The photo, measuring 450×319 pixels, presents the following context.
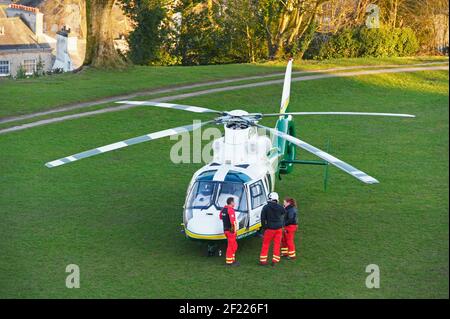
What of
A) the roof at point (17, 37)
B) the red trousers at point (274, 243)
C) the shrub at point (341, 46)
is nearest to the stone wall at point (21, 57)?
the roof at point (17, 37)

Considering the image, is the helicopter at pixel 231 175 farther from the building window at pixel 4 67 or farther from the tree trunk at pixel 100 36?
the building window at pixel 4 67

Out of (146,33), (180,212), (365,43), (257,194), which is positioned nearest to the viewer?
(257,194)

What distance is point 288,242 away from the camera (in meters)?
21.1

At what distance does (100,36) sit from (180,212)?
2106 centimetres

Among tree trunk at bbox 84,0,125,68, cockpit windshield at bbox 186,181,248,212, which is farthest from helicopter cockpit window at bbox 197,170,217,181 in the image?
tree trunk at bbox 84,0,125,68

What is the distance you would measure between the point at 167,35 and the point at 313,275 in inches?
1431

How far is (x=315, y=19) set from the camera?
53.9m

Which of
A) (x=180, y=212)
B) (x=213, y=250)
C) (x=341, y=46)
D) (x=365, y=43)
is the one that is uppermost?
(x=365, y=43)

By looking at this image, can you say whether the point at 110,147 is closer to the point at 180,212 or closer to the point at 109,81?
the point at 180,212

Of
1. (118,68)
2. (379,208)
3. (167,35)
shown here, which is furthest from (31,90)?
(379,208)

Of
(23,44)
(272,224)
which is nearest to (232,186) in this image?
(272,224)

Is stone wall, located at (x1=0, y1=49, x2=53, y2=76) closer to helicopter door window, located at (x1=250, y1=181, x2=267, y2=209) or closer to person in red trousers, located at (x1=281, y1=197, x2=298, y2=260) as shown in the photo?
helicopter door window, located at (x1=250, y1=181, x2=267, y2=209)

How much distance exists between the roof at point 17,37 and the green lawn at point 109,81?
1267 inches
